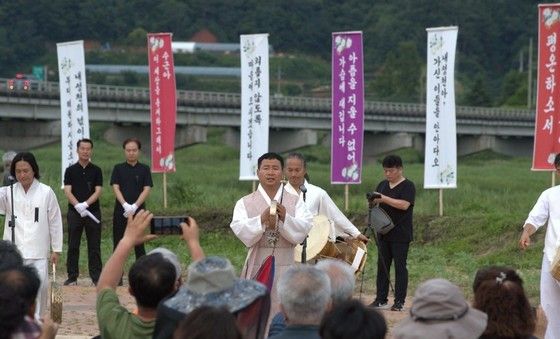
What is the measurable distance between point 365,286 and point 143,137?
120 feet

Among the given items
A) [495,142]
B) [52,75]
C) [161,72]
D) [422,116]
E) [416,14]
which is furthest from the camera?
[416,14]

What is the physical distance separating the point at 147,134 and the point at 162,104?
29.1m

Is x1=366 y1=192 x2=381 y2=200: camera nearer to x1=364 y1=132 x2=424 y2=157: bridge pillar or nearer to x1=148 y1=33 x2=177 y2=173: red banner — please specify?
x1=148 y1=33 x2=177 y2=173: red banner

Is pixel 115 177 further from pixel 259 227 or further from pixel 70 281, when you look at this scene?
pixel 259 227

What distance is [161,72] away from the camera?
22375 millimetres

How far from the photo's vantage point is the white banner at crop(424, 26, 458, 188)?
782 inches

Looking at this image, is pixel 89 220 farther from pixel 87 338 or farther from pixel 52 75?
pixel 52 75

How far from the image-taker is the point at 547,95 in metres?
18.2

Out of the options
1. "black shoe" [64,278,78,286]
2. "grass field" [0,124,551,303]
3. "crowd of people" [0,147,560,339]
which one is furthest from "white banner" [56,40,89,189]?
"crowd of people" [0,147,560,339]

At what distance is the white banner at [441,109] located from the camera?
65.2 feet

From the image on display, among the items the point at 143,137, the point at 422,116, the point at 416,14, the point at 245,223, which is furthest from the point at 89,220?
the point at 416,14

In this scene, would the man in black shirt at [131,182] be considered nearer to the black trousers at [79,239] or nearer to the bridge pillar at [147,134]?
the black trousers at [79,239]

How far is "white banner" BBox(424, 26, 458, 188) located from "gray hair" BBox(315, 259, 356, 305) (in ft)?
44.6

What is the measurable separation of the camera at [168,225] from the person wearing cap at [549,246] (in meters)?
4.38
